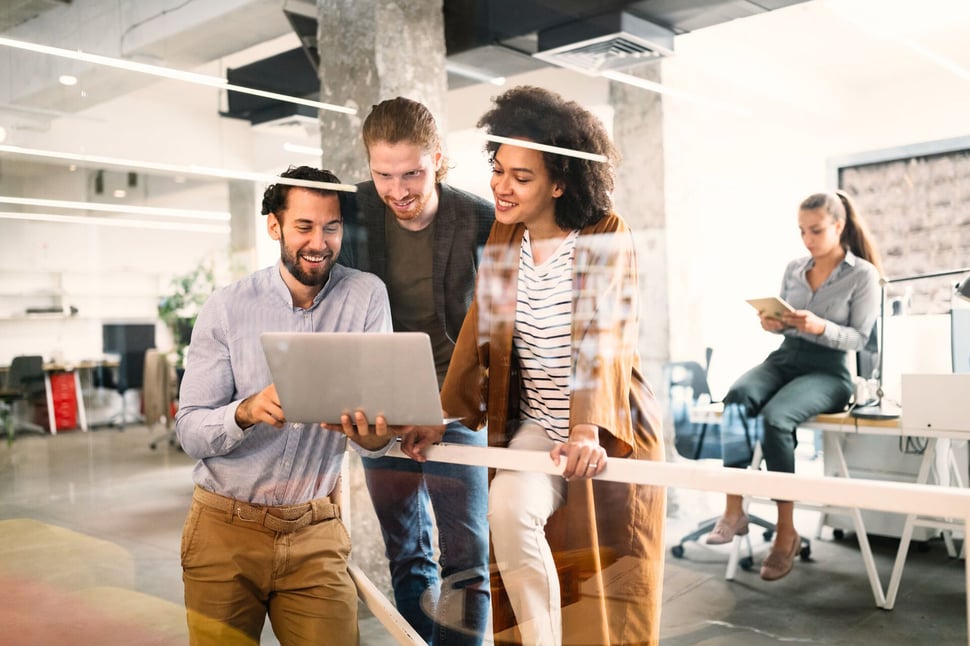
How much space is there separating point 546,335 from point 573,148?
0.39 m

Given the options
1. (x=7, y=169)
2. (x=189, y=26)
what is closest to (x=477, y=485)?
(x=189, y=26)

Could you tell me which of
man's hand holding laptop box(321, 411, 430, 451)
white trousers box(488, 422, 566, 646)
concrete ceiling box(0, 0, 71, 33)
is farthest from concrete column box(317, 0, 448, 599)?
concrete ceiling box(0, 0, 71, 33)

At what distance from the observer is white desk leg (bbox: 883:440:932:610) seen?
1.48 meters

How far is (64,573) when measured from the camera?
8.19ft

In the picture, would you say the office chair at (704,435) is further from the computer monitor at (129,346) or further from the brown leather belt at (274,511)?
the computer monitor at (129,346)

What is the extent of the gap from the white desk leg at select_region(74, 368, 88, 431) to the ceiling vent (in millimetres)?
1538

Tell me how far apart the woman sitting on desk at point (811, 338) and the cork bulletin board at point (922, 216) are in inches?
1.4

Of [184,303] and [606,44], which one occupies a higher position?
[606,44]

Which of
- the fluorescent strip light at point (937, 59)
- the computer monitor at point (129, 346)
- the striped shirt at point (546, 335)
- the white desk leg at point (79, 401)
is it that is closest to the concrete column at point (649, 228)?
the striped shirt at point (546, 335)

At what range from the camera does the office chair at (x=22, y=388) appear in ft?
→ 8.23

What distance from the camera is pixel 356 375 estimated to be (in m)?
1.73

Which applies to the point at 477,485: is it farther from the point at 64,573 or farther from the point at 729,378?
the point at 64,573

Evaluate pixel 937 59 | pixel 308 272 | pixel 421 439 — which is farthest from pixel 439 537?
pixel 937 59

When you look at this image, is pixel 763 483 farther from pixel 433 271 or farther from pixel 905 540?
pixel 433 271
